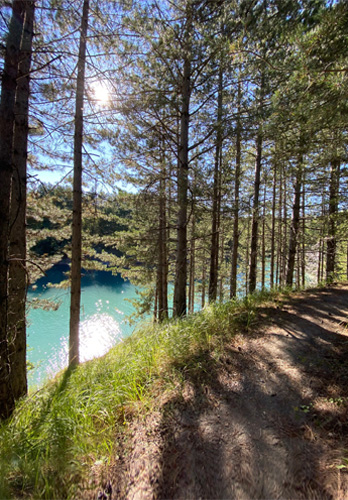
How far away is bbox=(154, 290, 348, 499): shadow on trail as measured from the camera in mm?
1239

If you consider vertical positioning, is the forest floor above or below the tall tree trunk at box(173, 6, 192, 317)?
below

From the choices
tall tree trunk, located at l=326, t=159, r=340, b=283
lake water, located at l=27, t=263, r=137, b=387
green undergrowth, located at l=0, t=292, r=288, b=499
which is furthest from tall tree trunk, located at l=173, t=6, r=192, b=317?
tall tree trunk, located at l=326, t=159, r=340, b=283

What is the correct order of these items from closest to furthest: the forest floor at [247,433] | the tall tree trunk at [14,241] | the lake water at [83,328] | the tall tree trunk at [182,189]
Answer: the forest floor at [247,433] < the tall tree trunk at [14,241] < the tall tree trunk at [182,189] < the lake water at [83,328]

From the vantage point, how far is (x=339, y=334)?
2982 millimetres

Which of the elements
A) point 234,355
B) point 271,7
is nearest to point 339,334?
point 234,355

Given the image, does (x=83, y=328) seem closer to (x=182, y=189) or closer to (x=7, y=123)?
(x=182, y=189)

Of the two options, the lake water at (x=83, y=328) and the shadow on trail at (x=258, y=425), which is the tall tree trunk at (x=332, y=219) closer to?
the shadow on trail at (x=258, y=425)

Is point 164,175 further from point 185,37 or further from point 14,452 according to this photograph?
point 14,452

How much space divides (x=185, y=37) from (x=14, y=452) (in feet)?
20.1

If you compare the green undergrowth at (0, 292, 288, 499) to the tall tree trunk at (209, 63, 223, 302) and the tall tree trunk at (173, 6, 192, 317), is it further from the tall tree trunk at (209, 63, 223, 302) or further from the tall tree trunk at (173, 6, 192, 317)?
the tall tree trunk at (173, 6, 192, 317)

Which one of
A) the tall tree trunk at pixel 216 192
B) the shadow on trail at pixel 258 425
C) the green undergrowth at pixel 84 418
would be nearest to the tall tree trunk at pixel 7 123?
the green undergrowth at pixel 84 418

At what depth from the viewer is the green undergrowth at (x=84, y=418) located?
1.33 m

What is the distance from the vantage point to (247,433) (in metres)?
1.55

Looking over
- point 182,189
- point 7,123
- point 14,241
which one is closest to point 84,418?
point 7,123
